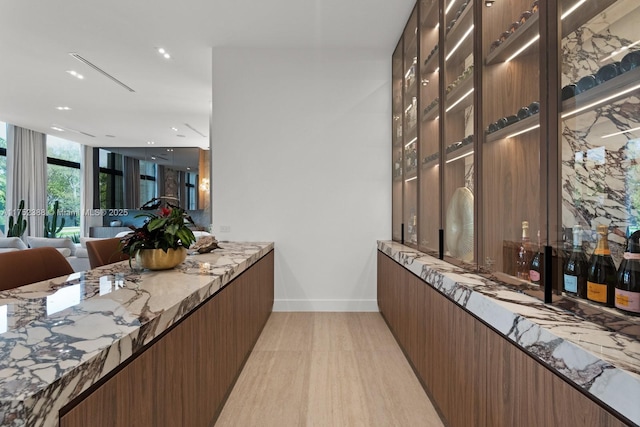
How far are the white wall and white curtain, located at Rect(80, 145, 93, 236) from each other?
24.0 feet

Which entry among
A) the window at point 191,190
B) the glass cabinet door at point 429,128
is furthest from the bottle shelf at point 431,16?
the window at point 191,190

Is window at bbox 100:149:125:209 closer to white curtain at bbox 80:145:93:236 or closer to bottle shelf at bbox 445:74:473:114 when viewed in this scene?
white curtain at bbox 80:145:93:236

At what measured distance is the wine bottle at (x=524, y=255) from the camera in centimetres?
128

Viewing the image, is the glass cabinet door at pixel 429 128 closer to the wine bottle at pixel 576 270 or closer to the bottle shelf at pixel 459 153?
the bottle shelf at pixel 459 153

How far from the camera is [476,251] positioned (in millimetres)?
1634

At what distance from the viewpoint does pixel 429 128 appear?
2.41 metres

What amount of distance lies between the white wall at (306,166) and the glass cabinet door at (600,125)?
2.70m

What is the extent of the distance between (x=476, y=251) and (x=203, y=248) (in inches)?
74.5

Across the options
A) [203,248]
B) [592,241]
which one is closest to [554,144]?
[592,241]

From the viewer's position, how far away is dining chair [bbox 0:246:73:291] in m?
1.59

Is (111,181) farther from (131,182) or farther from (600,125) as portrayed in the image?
(600,125)

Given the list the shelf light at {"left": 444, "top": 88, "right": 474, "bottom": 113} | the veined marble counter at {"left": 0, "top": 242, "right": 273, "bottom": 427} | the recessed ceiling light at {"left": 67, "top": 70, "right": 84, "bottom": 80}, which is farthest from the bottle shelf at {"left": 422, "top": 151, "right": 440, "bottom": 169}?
the recessed ceiling light at {"left": 67, "top": 70, "right": 84, "bottom": 80}

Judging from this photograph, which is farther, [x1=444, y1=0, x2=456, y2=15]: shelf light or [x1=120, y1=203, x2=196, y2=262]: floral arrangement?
[x1=444, y1=0, x2=456, y2=15]: shelf light

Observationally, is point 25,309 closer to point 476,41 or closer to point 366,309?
point 476,41
